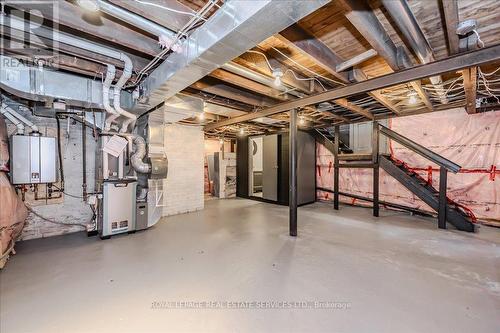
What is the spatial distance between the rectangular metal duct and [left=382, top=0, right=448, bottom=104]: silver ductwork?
0.68m

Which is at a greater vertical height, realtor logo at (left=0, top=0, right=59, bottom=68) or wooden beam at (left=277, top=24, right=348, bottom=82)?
wooden beam at (left=277, top=24, right=348, bottom=82)

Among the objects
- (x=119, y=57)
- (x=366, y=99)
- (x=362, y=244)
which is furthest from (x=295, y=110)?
(x=119, y=57)

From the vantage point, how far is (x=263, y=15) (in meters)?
1.25

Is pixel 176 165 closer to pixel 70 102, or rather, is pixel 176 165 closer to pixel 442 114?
pixel 70 102

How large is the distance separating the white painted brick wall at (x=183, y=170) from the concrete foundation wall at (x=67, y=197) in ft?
4.59

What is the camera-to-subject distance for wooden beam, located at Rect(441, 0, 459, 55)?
57.2 inches

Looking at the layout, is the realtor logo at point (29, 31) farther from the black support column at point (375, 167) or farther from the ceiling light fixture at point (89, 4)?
the black support column at point (375, 167)

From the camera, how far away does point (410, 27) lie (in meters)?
1.73

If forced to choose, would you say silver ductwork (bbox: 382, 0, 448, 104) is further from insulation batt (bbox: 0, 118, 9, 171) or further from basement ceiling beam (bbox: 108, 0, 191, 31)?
insulation batt (bbox: 0, 118, 9, 171)

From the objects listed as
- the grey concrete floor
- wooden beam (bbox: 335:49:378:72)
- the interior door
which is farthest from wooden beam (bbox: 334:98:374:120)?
the interior door

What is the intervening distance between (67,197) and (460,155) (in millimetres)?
7330

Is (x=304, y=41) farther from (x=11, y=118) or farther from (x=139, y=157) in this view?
(x=11, y=118)

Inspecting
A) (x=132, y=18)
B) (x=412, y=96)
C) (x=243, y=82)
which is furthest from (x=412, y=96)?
(x=132, y=18)

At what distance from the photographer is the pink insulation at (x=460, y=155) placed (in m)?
3.95
